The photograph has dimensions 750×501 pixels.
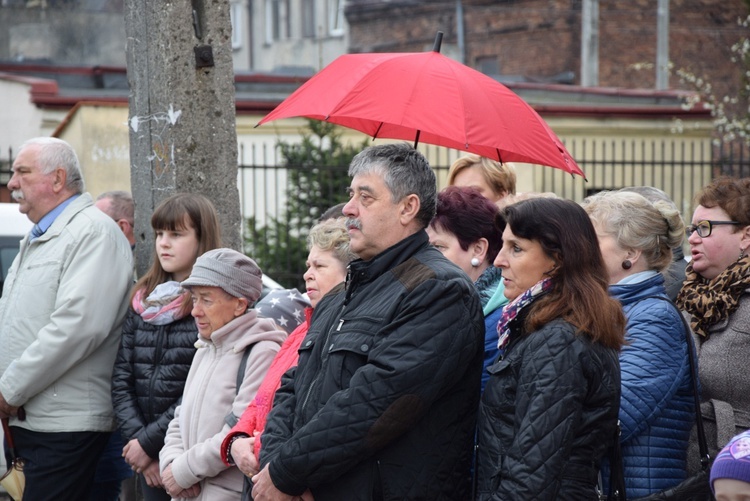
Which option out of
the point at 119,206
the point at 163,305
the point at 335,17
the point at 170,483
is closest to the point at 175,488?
the point at 170,483

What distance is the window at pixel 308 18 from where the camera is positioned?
37.4 metres

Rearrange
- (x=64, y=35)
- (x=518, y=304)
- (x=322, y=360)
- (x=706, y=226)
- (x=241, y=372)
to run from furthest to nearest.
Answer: (x=64, y=35) → (x=241, y=372) → (x=706, y=226) → (x=322, y=360) → (x=518, y=304)

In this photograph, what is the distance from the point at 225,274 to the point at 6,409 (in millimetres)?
1458

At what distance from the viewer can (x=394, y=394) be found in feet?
10.8

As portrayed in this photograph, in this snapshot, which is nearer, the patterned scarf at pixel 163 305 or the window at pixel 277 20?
the patterned scarf at pixel 163 305

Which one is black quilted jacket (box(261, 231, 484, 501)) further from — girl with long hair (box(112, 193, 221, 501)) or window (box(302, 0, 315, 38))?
window (box(302, 0, 315, 38))

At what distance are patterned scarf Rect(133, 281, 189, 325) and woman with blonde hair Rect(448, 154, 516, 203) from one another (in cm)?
148

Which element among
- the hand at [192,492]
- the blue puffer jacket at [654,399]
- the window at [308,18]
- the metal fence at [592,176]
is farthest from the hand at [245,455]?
the window at [308,18]

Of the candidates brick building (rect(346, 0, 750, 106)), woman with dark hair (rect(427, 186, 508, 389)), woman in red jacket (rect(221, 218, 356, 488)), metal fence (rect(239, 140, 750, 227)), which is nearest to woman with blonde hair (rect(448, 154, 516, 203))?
woman with dark hair (rect(427, 186, 508, 389))

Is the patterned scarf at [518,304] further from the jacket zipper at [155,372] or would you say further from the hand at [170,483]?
the jacket zipper at [155,372]

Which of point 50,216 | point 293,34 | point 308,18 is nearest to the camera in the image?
point 50,216

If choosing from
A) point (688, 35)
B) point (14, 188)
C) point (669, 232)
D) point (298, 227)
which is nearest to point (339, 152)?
point (298, 227)

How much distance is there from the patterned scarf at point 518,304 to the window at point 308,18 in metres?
34.8

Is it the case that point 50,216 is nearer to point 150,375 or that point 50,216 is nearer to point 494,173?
point 150,375
